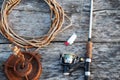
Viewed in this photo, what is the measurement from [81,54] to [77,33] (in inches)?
6.7

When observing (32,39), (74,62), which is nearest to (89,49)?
(74,62)

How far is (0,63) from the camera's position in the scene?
277cm

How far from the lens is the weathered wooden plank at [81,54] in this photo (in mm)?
2719

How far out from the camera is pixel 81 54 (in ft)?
9.16

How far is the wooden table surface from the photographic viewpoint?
2736 millimetres

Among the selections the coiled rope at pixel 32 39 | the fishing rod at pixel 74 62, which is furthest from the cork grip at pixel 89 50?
the coiled rope at pixel 32 39

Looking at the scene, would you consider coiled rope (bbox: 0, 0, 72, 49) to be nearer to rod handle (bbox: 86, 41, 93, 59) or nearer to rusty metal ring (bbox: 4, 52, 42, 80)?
rusty metal ring (bbox: 4, 52, 42, 80)

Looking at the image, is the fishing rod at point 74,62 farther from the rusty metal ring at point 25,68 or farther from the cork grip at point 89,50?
the rusty metal ring at point 25,68

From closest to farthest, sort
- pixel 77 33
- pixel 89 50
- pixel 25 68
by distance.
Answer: pixel 25 68 → pixel 89 50 → pixel 77 33

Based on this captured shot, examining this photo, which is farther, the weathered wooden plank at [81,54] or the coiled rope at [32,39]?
the coiled rope at [32,39]

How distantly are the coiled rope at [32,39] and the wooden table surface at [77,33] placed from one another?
0.04 metres

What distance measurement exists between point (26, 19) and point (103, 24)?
0.55 m

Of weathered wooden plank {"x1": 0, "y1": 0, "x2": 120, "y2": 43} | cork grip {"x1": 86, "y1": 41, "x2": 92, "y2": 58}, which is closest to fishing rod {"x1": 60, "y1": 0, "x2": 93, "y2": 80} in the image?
cork grip {"x1": 86, "y1": 41, "x2": 92, "y2": 58}

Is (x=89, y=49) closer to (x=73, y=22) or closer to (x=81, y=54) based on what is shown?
(x=81, y=54)
